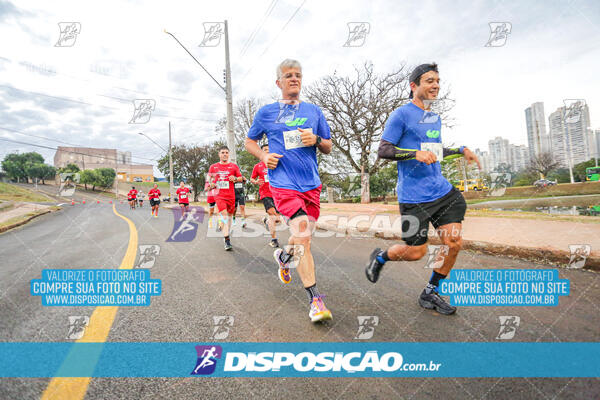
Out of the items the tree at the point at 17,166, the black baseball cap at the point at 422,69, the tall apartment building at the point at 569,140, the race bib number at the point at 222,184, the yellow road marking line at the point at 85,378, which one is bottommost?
the yellow road marking line at the point at 85,378

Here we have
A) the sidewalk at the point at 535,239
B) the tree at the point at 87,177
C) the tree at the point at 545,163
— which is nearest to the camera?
the sidewalk at the point at 535,239

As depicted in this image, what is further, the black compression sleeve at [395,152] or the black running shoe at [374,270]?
the black running shoe at [374,270]

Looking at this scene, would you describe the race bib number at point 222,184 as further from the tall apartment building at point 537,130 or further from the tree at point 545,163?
the tree at point 545,163

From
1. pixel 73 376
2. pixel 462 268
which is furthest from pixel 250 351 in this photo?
pixel 462 268

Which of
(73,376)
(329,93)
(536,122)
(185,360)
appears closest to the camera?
(73,376)

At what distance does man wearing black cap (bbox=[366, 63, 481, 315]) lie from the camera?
2.44 meters

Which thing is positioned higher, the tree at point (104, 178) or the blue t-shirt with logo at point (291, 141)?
the tree at point (104, 178)

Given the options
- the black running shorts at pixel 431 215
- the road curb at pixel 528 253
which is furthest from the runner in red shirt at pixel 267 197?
the black running shorts at pixel 431 215

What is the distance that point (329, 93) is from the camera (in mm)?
23422

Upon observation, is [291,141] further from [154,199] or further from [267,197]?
[154,199]

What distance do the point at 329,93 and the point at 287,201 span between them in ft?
74.4

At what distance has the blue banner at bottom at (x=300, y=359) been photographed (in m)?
1.53

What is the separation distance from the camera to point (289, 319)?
2.21m

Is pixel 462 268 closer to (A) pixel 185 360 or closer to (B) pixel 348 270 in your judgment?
(B) pixel 348 270
